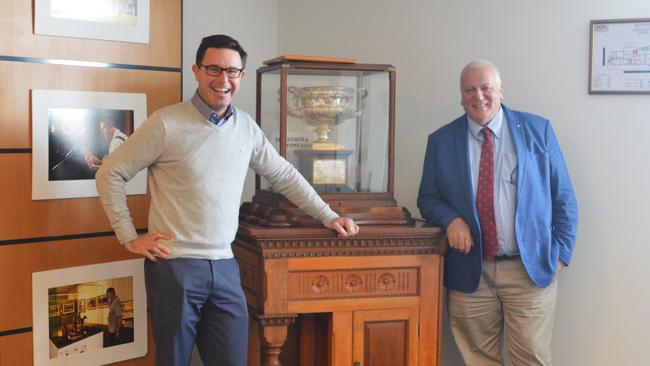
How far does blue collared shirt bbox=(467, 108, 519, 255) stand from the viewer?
8.41ft

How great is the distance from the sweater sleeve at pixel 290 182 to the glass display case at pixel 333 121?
15 cm

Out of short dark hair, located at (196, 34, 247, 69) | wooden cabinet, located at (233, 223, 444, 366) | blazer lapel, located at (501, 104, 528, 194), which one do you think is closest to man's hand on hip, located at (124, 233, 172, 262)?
wooden cabinet, located at (233, 223, 444, 366)

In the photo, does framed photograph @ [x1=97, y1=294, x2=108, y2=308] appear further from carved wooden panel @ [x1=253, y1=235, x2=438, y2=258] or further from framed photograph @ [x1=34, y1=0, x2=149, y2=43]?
framed photograph @ [x1=34, y1=0, x2=149, y2=43]

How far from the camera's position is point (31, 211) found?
2.54m

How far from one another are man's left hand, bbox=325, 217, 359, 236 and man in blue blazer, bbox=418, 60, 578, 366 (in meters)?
0.38

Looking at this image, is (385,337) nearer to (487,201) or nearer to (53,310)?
(487,201)

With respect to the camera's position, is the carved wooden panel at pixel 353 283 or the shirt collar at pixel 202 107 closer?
the shirt collar at pixel 202 107

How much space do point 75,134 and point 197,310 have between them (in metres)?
0.87

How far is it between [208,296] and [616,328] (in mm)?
1653

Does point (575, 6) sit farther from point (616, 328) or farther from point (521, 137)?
point (616, 328)

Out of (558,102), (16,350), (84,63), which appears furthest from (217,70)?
(558,102)

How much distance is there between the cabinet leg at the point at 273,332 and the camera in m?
2.45

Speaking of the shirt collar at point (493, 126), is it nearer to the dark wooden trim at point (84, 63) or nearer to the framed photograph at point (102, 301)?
the dark wooden trim at point (84, 63)

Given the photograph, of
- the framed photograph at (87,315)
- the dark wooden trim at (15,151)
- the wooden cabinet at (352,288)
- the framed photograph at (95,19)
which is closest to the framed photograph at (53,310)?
the framed photograph at (87,315)
